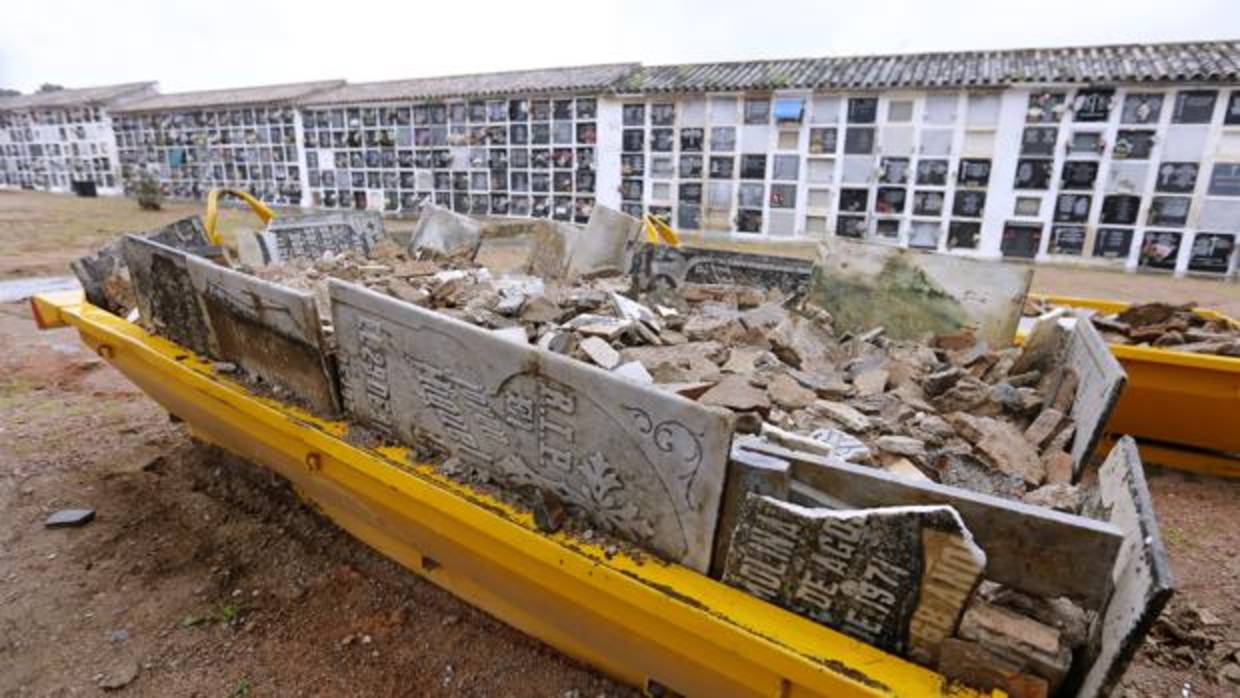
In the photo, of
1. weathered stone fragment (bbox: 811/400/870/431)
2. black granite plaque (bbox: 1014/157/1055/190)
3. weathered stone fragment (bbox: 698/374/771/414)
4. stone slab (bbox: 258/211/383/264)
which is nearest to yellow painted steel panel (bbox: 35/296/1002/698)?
weathered stone fragment (bbox: 698/374/771/414)

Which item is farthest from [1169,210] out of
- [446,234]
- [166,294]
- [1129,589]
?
[166,294]

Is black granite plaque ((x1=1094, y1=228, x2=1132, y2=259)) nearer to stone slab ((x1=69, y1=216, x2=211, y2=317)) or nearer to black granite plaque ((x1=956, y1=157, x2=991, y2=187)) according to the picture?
black granite plaque ((x1=956, y1=157, x2=991, y2=187))

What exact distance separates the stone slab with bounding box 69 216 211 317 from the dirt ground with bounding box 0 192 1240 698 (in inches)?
22.2

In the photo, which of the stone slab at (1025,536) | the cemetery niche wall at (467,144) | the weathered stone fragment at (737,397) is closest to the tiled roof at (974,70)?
the cemetery niche wall at (467,144)

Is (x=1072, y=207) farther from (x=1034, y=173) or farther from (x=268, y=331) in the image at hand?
(x=268, y=331)

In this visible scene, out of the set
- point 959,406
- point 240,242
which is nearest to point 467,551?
point 959,406

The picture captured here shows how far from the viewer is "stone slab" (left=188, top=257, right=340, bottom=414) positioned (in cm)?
155

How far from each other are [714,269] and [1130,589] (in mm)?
1916

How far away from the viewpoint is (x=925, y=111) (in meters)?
8.46

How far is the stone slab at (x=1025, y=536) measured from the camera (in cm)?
83

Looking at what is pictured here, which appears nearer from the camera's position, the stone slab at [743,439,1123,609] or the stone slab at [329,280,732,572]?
the stone slab at [743,439,1123,609]

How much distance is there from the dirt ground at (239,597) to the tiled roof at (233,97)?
13606mm

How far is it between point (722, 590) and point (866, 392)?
84cm

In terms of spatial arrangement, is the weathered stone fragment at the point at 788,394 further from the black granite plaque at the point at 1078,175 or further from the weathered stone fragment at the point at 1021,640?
the black granite plaque at the point at 1078,175
